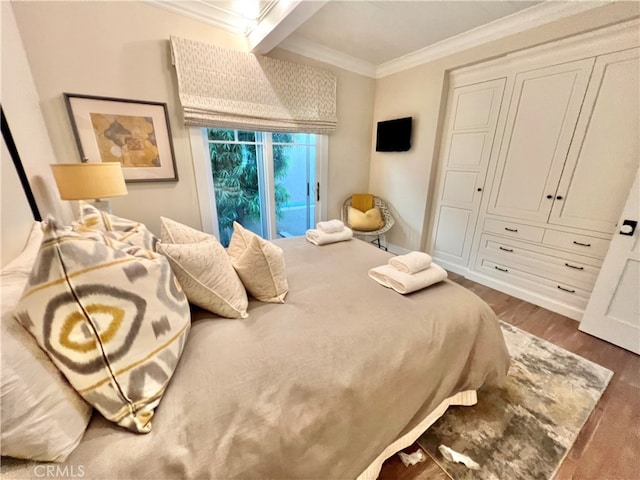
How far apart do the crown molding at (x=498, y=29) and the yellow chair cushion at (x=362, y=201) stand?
1670 mm

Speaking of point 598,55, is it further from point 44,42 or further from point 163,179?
point 44,42

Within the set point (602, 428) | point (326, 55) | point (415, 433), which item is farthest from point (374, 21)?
point (602, 428)

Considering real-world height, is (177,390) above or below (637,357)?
above

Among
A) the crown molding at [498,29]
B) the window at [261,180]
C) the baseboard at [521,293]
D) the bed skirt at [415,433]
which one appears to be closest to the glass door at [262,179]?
the window at [261,180]

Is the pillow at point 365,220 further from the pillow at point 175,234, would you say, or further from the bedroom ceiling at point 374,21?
the pillow at point 175,234

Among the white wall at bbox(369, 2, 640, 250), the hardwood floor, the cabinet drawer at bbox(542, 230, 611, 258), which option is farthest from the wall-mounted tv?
the hardwood floor

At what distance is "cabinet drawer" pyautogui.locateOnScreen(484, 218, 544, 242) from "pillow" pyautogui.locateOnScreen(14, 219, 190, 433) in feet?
10.1

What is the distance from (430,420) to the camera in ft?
3.90

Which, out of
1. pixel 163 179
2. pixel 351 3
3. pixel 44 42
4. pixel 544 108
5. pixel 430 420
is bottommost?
pixel 430 420

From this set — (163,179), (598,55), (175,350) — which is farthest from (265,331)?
(598,55)

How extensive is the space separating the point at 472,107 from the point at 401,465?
3.23 m

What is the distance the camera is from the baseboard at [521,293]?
7.29 ft

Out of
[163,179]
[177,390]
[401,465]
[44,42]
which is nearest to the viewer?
[177,390]

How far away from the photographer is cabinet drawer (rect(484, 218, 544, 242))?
2375 millimetres
